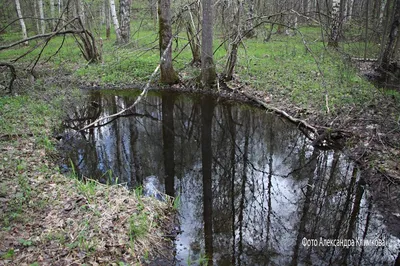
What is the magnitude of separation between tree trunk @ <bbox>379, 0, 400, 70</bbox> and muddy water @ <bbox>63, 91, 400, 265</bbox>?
5962 mm

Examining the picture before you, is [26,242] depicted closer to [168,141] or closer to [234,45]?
[168,141]

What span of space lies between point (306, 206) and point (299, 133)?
335 centimetres

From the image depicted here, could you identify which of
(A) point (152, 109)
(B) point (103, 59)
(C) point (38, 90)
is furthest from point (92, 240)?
(B) point (103, 59)

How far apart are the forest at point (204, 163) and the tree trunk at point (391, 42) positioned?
0.17ft

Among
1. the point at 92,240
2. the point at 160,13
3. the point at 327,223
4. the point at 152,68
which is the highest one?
the point at 160,13

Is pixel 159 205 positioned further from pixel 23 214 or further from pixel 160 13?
pixel 160 13

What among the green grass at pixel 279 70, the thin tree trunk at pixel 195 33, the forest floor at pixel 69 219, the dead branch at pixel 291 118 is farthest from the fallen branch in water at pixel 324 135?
the thin tree trunk at pixel 195 33

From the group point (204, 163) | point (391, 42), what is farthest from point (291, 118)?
point (391, 42)

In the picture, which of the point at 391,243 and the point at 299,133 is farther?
the point at 299,133

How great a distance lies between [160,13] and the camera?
1275cm

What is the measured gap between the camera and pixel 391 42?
12.6m

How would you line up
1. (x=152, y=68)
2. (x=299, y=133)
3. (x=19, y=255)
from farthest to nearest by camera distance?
(x=152, y=68)
(x=299, y=133)
(x=19, y=255)

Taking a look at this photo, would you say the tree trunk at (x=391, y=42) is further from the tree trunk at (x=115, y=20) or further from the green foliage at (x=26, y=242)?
the tree trunk at (x=115, y=20)

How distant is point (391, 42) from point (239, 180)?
956 cm
